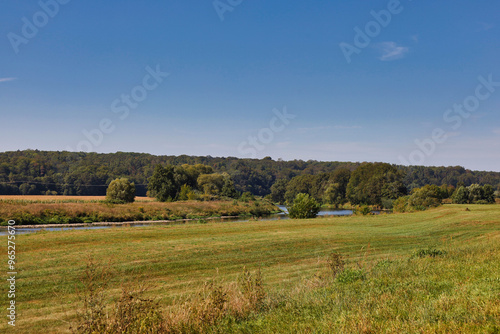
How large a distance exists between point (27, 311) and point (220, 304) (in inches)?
236

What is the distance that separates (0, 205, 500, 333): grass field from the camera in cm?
547

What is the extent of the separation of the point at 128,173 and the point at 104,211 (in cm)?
8273

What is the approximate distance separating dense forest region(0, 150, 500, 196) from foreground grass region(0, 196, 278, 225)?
41559 millimetres

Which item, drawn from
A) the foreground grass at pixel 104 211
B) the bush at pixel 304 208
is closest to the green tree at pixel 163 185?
the foreground grass at pixel 104 211

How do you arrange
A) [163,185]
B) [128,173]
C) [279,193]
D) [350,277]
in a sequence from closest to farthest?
[350,277]
[163,185]
[279,193]
[128,173]

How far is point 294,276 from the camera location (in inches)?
523

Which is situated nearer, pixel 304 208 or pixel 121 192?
pixel 304 208

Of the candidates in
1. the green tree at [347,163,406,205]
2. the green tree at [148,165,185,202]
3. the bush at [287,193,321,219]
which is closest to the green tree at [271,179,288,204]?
the green tree at [347,163,406,205]

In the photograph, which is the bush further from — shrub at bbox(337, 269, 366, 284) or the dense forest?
the dense forest

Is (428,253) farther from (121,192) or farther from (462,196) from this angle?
(121,192)

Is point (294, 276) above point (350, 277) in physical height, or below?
below

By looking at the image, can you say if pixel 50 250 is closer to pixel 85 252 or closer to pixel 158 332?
pixel 85 252

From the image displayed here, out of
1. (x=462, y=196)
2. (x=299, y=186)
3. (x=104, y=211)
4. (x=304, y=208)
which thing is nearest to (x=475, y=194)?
(x=462, y=196)

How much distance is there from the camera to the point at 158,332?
5.92m
